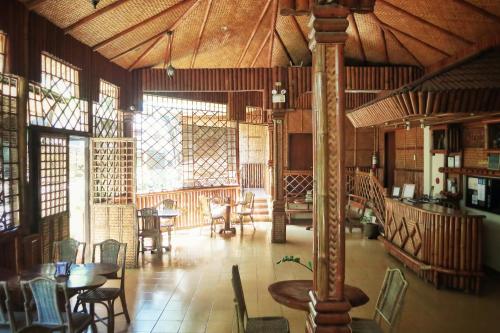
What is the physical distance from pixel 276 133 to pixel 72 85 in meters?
4.17

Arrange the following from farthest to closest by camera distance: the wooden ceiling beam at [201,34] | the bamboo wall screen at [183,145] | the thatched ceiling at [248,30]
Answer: the bamboo wall screen at [183,145], the wooden ceiling beam at [201,34], the thatched ceiling at [248,30]

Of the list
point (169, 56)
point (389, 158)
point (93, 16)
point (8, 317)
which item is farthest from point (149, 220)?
point (389, 158)

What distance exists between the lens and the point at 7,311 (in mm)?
3635

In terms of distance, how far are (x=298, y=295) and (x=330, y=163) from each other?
1252 millimetres

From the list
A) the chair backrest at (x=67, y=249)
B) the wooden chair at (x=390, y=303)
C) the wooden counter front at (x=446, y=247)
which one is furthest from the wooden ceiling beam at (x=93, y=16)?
the wooden counter front at (x=446, y=247)

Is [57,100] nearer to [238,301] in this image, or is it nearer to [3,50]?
[3,50]

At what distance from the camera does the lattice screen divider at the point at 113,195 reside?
7242 millimetres

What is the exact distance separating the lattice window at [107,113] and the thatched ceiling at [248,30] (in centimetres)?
58

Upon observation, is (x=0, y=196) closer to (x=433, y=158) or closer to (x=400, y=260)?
(x=400, y=260)

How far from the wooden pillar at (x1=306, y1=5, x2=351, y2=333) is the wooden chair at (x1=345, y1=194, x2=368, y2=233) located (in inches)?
284

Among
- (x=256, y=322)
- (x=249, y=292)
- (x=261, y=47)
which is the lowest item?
(x=249, y=292)

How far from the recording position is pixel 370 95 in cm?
1140

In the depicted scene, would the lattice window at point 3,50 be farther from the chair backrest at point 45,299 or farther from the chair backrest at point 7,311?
the chair backrest at point 45,299

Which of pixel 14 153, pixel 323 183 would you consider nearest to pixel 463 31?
pixel 323 183
